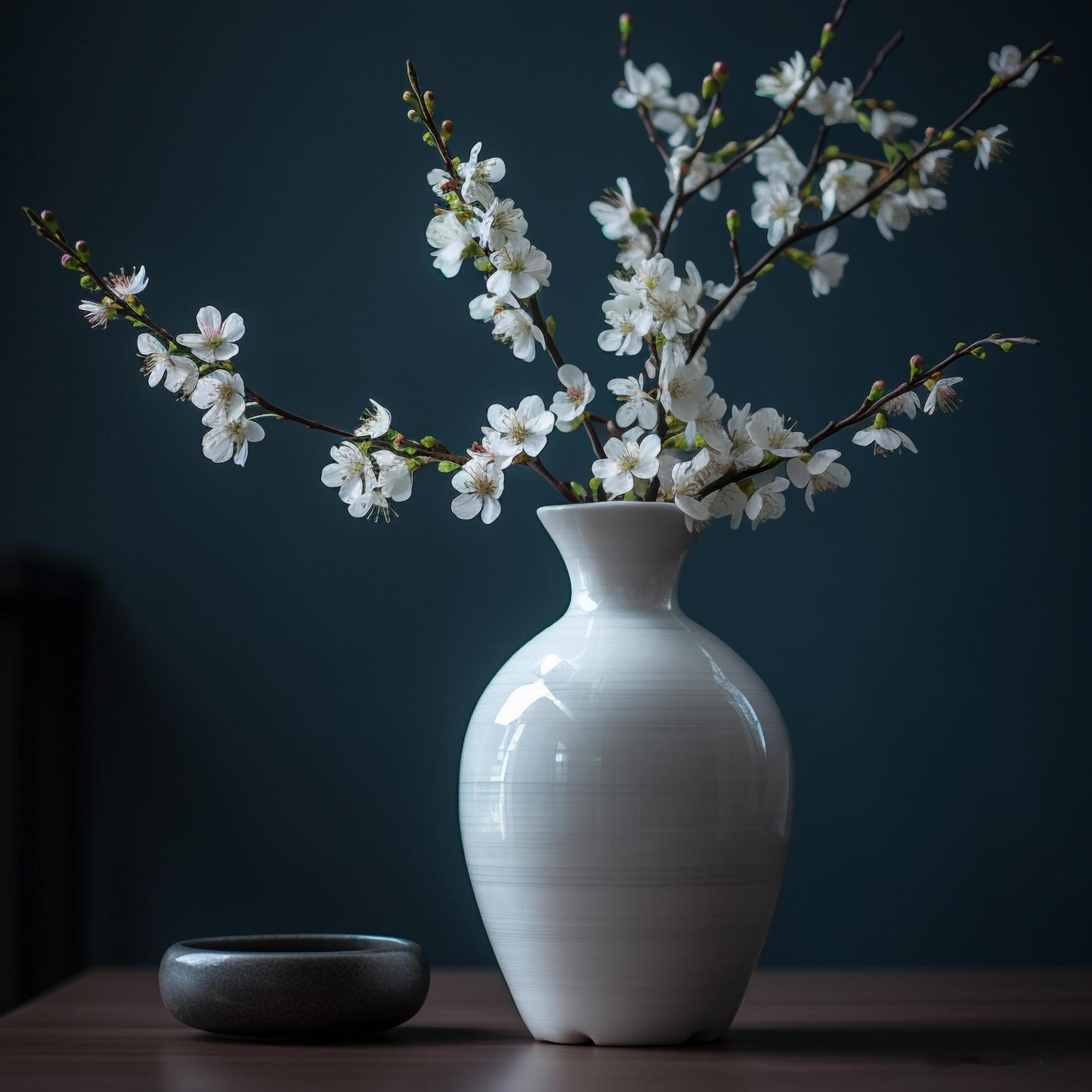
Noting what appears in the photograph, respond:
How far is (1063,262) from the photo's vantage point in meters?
2.11

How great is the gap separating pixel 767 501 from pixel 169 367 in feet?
1.26

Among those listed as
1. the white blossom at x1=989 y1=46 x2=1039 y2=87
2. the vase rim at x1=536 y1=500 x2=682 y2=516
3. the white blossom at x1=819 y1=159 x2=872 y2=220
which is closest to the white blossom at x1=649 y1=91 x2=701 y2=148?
the white blossom at x1=819 y1=159 x2=872 y2=220

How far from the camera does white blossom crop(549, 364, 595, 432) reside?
85cm

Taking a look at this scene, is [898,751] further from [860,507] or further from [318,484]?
[318,484]

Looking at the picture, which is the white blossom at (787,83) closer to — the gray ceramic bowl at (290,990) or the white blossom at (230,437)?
the white blossom at (230,437)

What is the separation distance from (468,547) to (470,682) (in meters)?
0.20

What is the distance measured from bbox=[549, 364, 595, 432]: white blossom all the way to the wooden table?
0.37 meters

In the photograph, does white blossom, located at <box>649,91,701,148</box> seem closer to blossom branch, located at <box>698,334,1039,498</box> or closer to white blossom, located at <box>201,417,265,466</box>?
blossom branch, located at <box>698,334,1039,498</box>

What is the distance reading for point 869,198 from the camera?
3.22ft

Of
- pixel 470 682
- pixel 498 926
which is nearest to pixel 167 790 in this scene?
pixel 470 682

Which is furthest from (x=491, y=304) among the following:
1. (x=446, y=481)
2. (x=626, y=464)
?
(x=446, y=481)

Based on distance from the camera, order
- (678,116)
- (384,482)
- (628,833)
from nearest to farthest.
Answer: (628,833), (384,482), (678,116)

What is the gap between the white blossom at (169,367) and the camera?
852 mm

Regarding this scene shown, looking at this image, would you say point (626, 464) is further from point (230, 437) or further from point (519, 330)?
point (230, 437)
